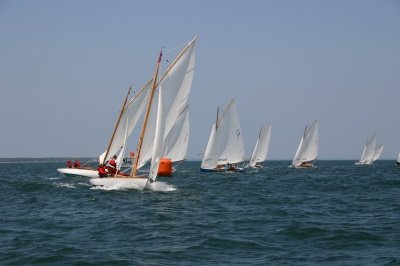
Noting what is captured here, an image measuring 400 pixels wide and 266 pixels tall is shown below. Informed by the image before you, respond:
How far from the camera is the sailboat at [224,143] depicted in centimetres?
7675

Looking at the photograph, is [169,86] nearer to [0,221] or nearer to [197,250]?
[0,221]

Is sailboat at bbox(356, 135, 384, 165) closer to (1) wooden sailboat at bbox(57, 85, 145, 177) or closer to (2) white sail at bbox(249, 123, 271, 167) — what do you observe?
(2) white sail at bbox(249, 123, 271, 167)

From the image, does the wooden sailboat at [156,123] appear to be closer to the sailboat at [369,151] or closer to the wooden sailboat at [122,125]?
the wooden sailboat at [122,125]

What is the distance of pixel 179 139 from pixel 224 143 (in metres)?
6.37

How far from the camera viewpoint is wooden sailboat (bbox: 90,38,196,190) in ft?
118

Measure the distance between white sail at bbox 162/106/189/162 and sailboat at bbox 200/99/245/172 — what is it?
339 centimetres

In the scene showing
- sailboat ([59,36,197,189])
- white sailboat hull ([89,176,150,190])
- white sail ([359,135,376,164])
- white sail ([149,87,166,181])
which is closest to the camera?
white sail ([149,87,166,181])

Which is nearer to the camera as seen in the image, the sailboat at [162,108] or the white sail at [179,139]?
the sailboat at [162,108]

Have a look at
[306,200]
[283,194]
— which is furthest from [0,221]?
[283,194]

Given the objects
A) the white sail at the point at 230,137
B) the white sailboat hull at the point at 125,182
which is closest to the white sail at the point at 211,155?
the white sail at the point at 230,137

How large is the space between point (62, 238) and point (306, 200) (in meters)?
18.4

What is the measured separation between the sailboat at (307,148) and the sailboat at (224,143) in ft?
77.0

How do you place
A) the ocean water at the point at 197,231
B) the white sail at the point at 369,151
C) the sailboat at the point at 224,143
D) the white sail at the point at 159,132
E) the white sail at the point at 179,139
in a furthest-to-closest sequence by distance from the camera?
1. the white sail at the point at 369,151
2. the sailboat at the point at 224,143
3. the white sail at the point at 179,139
4. the white sail at the point at 159,132
5. the ocean water at the point at 197,231

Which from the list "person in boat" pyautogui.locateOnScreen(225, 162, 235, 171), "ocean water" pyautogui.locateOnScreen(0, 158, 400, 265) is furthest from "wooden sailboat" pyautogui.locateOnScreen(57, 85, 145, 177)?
"person in boat" pyautogui.locateOnScreen(225, 162, 235, 171)
